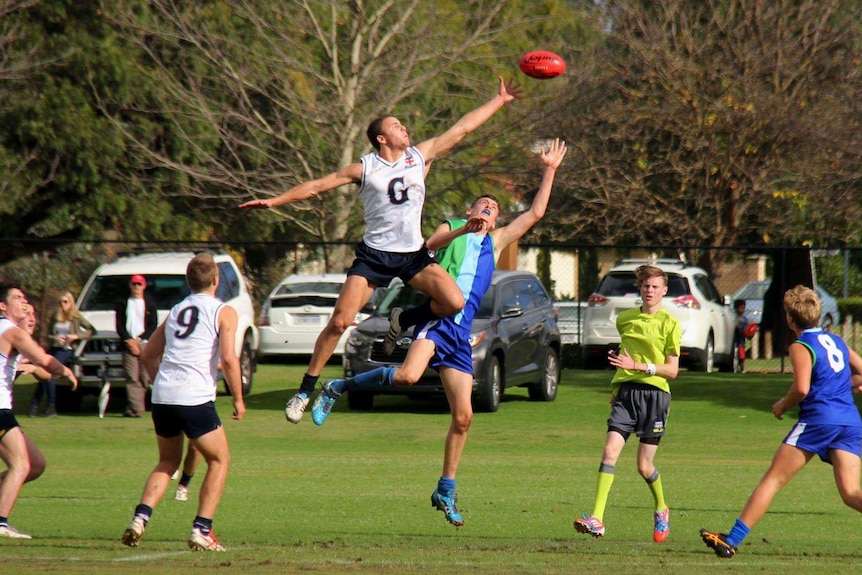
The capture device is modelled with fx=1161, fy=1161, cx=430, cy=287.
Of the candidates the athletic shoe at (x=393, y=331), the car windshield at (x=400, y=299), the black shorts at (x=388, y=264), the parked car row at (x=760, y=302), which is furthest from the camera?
the parked car row at (x=760, y=302)

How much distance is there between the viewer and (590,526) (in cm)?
814

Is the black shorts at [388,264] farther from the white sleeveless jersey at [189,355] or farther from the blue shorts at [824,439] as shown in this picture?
the blue shorts at [824,439]

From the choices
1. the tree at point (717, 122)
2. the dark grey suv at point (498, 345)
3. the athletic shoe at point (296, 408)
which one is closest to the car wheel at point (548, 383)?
the dark grey suv at point (498, 345)

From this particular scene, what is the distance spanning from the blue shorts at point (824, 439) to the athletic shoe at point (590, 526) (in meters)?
1.49

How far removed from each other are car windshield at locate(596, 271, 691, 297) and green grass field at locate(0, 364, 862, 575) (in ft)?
7.33

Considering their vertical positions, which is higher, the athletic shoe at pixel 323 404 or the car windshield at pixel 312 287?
the car windshield at pixel 312 287

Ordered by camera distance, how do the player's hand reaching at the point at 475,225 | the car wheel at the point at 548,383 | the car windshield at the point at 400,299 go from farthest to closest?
the car wheel at the point at 548,383
the car windshield at the point at 400,299
the player's hand reaching at the point at 475,225

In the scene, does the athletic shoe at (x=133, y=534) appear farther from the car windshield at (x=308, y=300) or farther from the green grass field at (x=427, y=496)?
the car windshield at (x=308, y=300)

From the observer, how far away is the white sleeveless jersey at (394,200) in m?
8.28

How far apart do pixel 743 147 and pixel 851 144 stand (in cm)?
280

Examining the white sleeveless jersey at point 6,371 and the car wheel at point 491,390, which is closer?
the white sleeveless jersey at point 6,371

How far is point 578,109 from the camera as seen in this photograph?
27.5 metres

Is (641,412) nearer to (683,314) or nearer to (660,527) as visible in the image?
(660,527)

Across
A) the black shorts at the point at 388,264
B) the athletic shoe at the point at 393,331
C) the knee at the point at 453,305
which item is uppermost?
the black shorts at the point at 388,264
